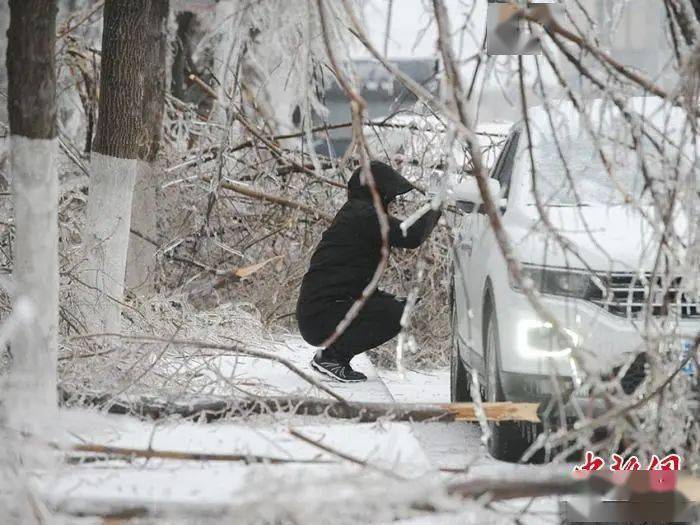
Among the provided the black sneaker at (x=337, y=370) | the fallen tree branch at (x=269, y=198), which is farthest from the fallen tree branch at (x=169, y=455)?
the fallen tree branch at (x=269, y=198)

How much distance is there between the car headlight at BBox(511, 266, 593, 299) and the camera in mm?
5953

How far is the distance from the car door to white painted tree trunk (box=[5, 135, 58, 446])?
2.27m

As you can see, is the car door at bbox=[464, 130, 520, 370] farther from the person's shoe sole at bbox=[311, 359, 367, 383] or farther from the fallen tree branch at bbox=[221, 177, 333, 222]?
the fallen tree branch at bbox=[221, 177, 333, 222]

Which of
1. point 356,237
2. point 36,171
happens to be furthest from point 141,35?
point 36,171

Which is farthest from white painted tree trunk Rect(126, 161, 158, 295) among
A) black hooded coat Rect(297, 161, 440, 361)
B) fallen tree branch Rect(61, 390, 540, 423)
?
fallen tree branch Rect(61, 390, 540, 423)

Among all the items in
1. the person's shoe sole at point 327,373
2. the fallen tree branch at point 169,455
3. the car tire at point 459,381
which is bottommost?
the person's shoe sole at point 327,373

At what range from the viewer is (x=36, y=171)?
5.04 metres

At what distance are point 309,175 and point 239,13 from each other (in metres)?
5.54

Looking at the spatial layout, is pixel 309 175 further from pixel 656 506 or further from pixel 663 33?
pixel 656 506

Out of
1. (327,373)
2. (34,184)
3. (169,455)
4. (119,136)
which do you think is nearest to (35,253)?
(34,184)

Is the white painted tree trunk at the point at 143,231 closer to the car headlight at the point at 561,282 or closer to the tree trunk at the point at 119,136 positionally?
the tree trunk at the point at 119,136

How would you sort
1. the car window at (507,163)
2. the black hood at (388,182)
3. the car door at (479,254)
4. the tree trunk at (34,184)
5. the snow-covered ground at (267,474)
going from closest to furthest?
the snow-covered ground at (267,474), the tree trunk at (34,184), the car door at (479,254), the car window at (507,163), the black hood at (388,182)

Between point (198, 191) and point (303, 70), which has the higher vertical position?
point (303, 70)

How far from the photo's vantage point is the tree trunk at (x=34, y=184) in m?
4.96
